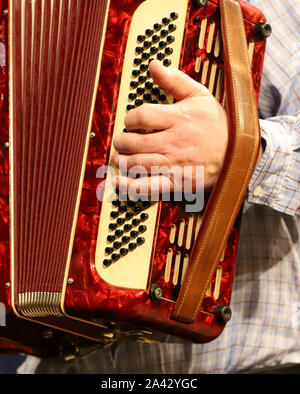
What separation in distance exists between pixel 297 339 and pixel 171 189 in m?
0.61

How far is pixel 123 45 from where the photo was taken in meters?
1.33

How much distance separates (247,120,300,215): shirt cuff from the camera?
1423mm

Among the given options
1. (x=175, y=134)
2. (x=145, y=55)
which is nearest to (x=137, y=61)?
(x=145, y=55)

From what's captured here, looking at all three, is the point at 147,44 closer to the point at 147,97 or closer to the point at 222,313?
the point at 147,97

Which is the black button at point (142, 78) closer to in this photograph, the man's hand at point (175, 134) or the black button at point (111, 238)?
the man's hand at point (175, 134)

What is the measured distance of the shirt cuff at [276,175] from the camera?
4.67ft

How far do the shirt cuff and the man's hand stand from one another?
5.0 inches

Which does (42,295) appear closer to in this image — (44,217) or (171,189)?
(44,217)

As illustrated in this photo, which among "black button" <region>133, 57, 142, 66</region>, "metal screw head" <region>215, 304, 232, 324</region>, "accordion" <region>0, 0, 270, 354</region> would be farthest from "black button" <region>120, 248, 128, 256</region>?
"black button" <region>133, 57, 142, 66</region>

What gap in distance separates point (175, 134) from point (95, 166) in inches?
6.9

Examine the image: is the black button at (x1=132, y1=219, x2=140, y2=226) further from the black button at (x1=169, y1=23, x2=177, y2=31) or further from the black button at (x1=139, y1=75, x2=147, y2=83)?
the black button at (x1=169, y1=23, x2=177, y2=31)

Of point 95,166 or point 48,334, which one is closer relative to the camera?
point 95,166

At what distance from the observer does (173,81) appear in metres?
1.28
